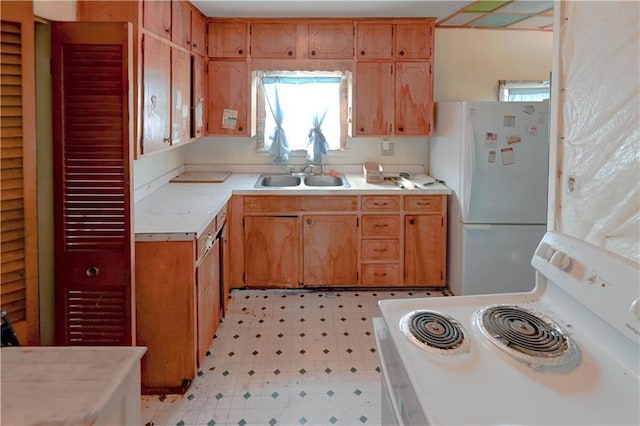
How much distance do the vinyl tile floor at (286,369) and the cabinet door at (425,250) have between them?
1.44ft

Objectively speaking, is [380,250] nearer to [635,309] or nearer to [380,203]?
[380,203]

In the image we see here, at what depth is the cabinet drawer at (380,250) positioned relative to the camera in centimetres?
Result: 385

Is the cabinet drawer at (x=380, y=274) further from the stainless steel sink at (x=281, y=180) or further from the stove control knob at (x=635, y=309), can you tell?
the stove control knob at (x=635, y=309)

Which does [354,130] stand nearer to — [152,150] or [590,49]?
[152,150]

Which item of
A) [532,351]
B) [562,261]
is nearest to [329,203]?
[562,261]

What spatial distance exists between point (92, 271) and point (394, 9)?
2.90 meters

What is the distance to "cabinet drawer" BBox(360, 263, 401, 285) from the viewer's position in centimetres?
388

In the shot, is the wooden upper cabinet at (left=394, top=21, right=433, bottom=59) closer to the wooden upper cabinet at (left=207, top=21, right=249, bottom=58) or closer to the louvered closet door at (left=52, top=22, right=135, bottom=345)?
the wooden upper cabinet at (left=207, top=21, right=249, bottom=58)

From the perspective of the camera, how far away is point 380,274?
3891 millimetres

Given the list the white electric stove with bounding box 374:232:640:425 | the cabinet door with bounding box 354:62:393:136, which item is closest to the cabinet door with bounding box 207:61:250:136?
the cabinet door with bounding box 354:62:393:136

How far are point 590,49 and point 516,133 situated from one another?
82.3 inches

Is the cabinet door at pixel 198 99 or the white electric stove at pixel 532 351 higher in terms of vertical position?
the cabinet door at pixel 198 99

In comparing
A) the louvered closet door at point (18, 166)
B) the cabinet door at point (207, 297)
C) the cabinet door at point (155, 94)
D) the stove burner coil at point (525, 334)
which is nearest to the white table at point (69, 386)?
the louvered closet door at point (18, 166)

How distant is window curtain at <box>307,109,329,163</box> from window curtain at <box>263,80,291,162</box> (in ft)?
0.75
